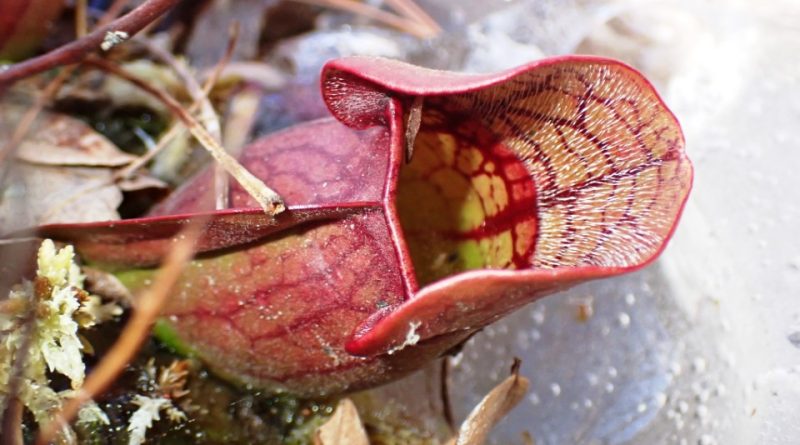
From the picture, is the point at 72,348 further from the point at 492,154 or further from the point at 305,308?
the point at 492,154

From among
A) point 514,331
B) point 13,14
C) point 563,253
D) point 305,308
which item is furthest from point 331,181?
point 13,14

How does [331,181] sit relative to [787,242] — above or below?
above

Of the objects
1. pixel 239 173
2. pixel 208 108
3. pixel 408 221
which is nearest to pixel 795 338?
pixel 408 221

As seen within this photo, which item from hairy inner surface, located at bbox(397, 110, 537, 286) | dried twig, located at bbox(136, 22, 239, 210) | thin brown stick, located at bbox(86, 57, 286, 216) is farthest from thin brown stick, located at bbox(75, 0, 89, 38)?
hairy inner surface, located at bbox(397, 110, 537, 286)

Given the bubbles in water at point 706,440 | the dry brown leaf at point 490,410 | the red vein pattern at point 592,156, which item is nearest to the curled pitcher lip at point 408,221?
the red vein pattern at point 592,156

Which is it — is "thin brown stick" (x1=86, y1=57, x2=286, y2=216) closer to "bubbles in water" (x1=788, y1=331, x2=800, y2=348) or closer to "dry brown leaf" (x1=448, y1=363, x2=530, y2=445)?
"dry brown leaf" (x1=448, y1=363, x2=530, y2=445)

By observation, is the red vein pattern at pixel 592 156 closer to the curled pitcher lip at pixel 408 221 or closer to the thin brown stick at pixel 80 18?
the curled pitcher lip at pixel 408 221

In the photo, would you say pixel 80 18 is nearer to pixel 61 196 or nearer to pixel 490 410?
pixel 61 196
